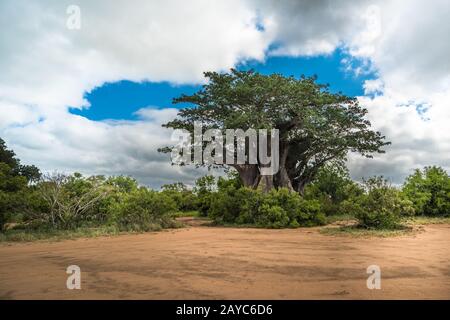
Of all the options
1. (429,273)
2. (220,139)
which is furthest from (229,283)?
(220,139)

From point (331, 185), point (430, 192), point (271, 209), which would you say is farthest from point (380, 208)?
Result: point (331, 185)

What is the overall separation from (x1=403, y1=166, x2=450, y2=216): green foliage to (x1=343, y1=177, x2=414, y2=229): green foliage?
652 cm

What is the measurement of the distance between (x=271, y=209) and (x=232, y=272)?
1051 centimetres

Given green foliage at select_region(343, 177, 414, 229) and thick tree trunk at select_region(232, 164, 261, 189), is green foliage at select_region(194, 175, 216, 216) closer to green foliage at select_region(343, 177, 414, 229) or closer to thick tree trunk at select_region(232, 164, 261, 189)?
thick tree trunk at select_region(232, 164, 261, 189)

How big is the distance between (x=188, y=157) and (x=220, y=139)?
2.50m

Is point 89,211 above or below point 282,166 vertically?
below

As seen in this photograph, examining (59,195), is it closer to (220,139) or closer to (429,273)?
(220,139)

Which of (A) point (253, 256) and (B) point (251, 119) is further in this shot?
(B) point (251, 119)

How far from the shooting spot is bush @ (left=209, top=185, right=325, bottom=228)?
1581cm

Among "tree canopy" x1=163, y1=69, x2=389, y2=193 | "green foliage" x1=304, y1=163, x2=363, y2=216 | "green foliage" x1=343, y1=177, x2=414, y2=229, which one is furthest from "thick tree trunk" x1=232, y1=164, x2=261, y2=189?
"green foliage" x1=343, y1=177, x2=414, y2=229

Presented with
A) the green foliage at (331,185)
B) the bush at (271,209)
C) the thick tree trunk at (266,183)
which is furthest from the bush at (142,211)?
the green foliage at (331,185)

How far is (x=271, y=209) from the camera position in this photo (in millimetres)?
15883

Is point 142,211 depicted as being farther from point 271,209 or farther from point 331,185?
point 331,185
